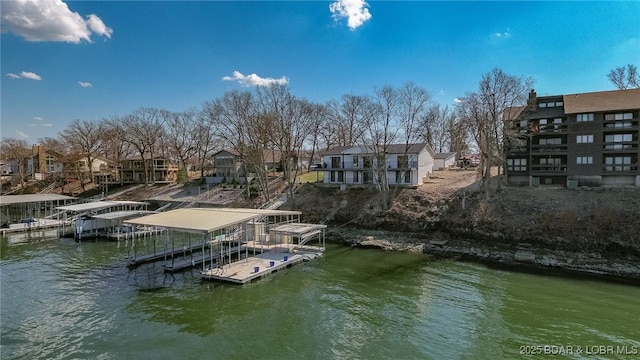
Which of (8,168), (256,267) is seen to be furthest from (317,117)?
(8,168)

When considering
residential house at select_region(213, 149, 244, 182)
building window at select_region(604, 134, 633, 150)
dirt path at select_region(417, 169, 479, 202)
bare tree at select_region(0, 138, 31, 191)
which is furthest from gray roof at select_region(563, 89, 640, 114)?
bare tree at select_region(0, 138, 31, 191)

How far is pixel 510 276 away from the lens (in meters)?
23.6

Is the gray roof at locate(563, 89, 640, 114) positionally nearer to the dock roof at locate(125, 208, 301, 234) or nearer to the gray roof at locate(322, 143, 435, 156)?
the gray roof at locate(322, 143, 435, 156)

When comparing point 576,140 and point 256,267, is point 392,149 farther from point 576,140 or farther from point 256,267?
point 256,267

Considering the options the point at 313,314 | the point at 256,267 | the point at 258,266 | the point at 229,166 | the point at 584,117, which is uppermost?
the point at 584,117

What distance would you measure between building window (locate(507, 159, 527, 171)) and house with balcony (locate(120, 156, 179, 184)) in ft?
177

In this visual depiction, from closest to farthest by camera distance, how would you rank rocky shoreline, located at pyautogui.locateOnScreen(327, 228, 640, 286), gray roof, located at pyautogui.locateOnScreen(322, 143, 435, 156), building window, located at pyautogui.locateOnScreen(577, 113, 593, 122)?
rocky shoreline, located at pyautogui.locateOnScreen(327, 228, 640, 286) < building window, located at pyautogui.locateOnScreen(577, 113, 593, 122) < gray roof, located at pyautogui.locateOnScreen(322, 143, 435, 156)

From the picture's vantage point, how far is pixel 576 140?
117 ft

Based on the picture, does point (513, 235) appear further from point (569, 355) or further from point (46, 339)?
point (46, 339)

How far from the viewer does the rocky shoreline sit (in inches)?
937

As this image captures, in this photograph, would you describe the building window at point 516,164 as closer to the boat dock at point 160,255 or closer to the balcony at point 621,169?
the balcony at point 621,169

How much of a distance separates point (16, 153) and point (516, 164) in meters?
83.6

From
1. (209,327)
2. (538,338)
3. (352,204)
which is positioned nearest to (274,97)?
(352,204)

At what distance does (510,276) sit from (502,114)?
20431 mm
